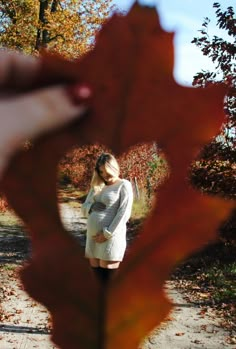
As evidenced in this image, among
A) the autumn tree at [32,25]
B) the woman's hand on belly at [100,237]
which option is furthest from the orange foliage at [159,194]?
the autumn tree at [32,25]

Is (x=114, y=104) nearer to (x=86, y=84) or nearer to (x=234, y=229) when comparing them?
(x=86, y=84)

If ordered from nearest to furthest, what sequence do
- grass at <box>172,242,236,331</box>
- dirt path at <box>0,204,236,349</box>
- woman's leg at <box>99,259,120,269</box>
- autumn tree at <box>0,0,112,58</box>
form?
woman's leg at <box>99,259,120,269</box>
dirt path at <box>0,204,236,349</box>
grass at <box>172,242,236,331</box>
autumn tree at <box>0,0,112,58</box>

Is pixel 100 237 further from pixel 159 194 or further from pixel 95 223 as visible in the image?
pixel 159 194

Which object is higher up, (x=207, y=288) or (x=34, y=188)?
(x=34, y=188)

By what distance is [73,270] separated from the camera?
8.3 inches

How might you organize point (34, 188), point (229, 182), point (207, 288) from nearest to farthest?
point (34, 188)
point (229, 182)
point (207, 288)

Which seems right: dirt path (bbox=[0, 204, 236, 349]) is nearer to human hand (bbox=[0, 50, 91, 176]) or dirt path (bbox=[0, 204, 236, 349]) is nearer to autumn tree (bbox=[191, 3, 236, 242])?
autumn tree (bbox=[191, 3, 236, 242])

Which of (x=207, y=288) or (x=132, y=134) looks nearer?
(x=132, y=134)

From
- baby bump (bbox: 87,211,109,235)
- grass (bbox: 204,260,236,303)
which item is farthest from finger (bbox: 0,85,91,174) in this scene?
grass (bbox: 204,260,236,303)

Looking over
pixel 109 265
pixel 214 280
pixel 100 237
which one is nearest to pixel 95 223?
pixel 100 237

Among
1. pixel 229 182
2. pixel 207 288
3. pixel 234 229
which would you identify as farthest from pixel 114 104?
pixel 207 288

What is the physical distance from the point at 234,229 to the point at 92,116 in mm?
4088

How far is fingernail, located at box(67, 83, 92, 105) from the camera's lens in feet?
0.63

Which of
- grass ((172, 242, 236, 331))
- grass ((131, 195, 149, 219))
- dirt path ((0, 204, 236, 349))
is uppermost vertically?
grass ((131, 195, 149, 219))
